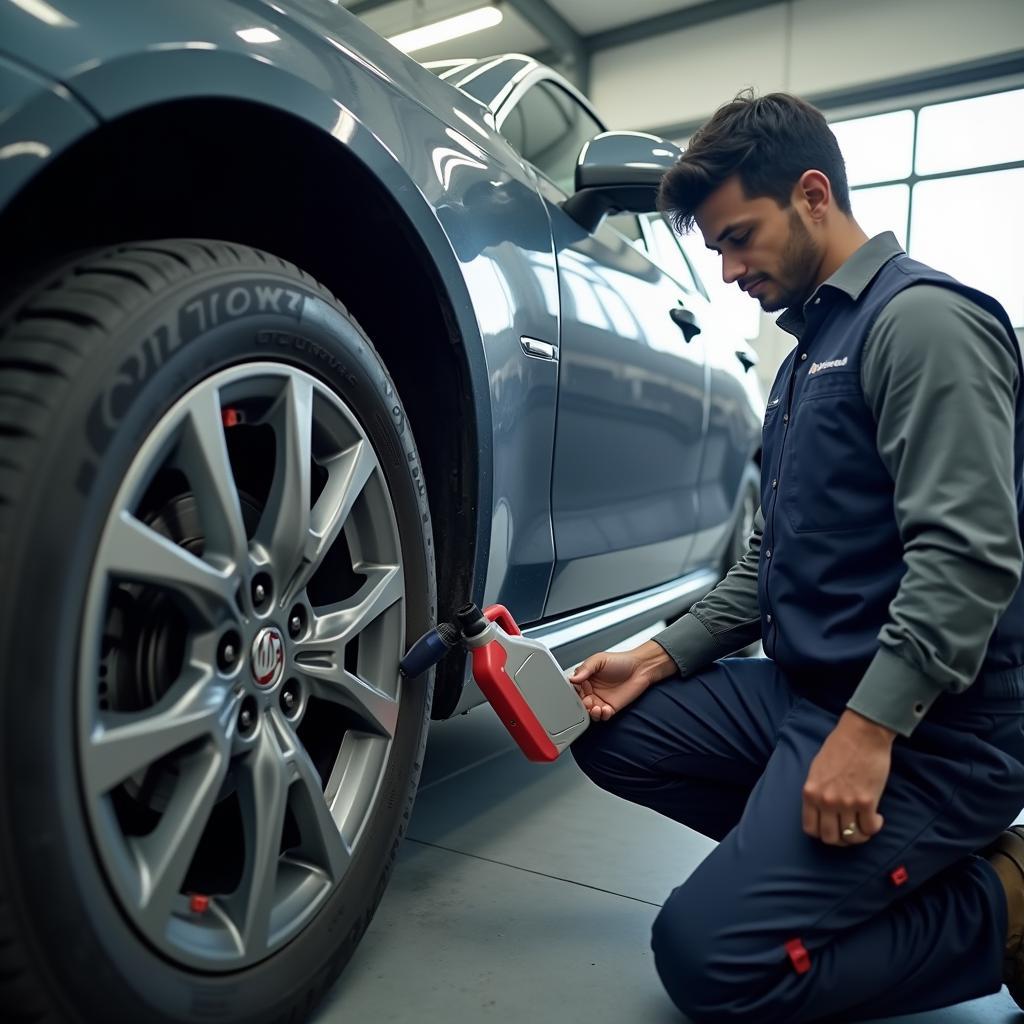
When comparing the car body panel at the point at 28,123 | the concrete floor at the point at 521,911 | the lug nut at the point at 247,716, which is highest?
the car body panel at the point at 28,123

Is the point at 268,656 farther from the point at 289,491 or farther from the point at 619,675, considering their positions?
the point at 619,675

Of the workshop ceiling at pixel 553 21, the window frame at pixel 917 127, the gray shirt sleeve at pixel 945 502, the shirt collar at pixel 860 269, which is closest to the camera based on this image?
the gray shirt sleeve at pixel 945 502

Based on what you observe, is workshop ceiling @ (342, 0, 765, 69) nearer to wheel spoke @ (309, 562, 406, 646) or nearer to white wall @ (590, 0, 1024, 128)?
white wall @ (590, 0, 1024, 128)

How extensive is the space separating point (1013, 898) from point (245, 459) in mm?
1036

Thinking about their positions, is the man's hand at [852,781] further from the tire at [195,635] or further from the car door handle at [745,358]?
the car door handle at [745,358]

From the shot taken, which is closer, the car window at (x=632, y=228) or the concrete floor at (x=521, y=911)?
the concrete floor at (x=521, y=911)

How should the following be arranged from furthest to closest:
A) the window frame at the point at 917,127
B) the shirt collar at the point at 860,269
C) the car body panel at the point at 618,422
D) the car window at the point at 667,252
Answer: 1. the window frame at the point at 917,127
2. the car window at the point at 667,252
3. the car body panel at the point at 618,422
4. the shirt collar at the point at 860,269

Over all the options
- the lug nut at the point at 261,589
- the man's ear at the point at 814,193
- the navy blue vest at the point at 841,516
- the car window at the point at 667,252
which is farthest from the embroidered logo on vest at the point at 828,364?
the car window at the point at 667,252

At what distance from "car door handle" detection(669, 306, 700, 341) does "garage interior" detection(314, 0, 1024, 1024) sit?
771 millimetres

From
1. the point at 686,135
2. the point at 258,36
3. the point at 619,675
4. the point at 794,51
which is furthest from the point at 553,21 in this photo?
the point at 258,36

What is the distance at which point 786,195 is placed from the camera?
4.12 feet

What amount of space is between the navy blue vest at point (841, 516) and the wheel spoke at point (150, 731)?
0.72 meters

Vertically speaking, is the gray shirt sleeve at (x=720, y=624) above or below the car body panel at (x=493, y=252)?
below

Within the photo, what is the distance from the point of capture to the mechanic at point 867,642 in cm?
98
